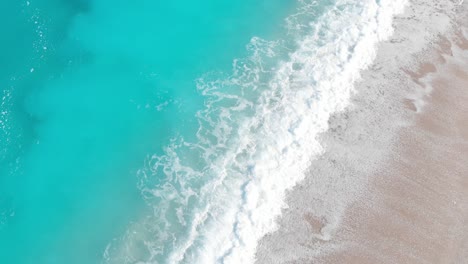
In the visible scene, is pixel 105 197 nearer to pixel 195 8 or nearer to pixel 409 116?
pixel 195 8

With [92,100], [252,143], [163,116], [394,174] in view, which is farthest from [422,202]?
[92,100]

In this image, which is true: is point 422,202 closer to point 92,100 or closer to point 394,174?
point 394,174

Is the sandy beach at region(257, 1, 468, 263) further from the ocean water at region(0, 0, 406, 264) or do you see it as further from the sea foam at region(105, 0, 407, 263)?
the ocean water at region(0, 0, 406, 264)

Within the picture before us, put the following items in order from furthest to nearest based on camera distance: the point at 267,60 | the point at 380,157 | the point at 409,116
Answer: the point at 267,60, the point at 409,116, the point at 380,157

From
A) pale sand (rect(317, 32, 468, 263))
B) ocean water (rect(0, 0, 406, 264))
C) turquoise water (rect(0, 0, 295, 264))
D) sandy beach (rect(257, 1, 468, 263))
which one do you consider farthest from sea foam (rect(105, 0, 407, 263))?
pale sand (rect(317, 32, 468, 263))

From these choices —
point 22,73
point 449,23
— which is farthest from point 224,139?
point 449,23

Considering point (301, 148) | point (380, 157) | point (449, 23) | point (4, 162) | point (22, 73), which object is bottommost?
point (380, 157)
